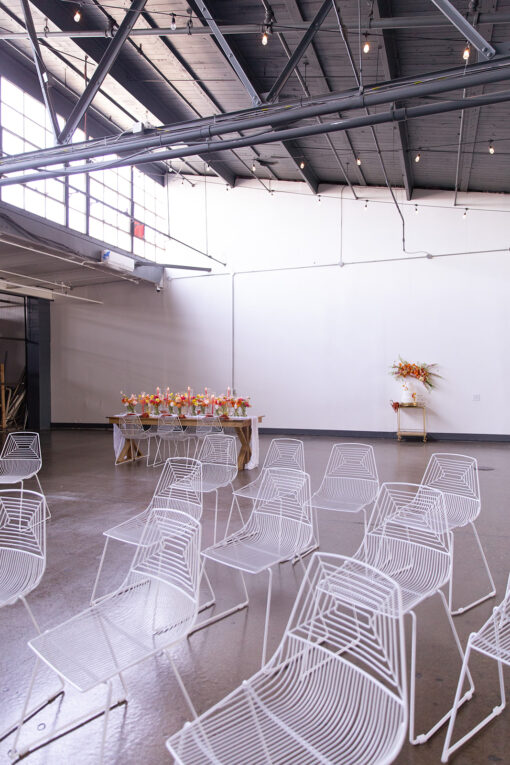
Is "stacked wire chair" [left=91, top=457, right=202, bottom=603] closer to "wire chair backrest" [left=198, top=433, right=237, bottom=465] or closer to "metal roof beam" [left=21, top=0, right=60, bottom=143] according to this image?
"wire chair backrest" [left=198, top=433, right=237, bottom=465]

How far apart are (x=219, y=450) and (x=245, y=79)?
173 inches

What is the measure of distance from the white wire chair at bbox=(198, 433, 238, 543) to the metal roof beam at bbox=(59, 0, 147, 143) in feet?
14.3

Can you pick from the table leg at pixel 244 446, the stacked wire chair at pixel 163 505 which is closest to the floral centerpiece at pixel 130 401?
the table leg at pixel 244 446

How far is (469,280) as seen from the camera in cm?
1076

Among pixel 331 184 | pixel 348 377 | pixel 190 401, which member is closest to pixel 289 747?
pixel 190 401

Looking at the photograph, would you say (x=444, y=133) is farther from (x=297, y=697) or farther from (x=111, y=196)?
(x=297, y=697)

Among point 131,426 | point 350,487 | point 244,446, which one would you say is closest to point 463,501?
point 350,487

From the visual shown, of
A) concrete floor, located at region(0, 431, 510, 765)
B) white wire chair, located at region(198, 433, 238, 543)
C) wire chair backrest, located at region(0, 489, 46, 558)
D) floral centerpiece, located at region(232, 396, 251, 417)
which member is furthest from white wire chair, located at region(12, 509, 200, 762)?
floral centerpiece, located at region(232, 396, 251, 417)

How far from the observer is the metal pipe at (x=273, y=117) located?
4.66 metres

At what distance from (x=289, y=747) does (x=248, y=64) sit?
26.2 ft

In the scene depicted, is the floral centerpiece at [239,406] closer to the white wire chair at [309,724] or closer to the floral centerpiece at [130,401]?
the floral centerpiece at [130,401]

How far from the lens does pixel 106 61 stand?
5.57 meters

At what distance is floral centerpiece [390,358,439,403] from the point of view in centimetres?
1091

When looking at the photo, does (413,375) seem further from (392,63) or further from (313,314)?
(392,63)
